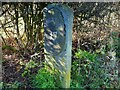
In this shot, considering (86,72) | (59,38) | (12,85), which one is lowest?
(12,85)

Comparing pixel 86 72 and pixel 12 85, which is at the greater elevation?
pixel 86 72

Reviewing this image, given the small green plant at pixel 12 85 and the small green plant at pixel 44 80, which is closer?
the small green plant at pixel 44 80

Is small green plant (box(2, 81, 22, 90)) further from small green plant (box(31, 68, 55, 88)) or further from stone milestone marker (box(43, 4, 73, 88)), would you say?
stone milestone marker (box(43, 4, 73, 88))

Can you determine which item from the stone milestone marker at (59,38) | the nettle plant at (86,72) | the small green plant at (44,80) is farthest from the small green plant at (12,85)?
the nettle plant at (86,72)

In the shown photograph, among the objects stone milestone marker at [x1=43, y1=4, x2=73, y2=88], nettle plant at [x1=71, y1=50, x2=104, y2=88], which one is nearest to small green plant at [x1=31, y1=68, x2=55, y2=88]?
stone milestone marker at [x1=43, y1=4, x2=73, y2=88]

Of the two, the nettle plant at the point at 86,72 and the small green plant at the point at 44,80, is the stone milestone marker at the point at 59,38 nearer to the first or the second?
the small green plant at the point at 44,80

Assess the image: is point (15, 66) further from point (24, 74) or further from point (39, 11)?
point (39, 11)

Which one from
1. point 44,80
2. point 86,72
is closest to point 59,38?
point 44,80

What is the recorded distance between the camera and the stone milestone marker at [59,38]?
2746 mm

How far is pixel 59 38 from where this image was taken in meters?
2.81

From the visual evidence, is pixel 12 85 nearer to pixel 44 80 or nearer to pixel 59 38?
pixel 44 80

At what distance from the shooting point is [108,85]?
121 inches

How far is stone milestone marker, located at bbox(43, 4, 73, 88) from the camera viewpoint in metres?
2.75

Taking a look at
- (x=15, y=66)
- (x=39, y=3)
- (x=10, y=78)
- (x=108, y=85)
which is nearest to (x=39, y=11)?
(x=39, y=3)
